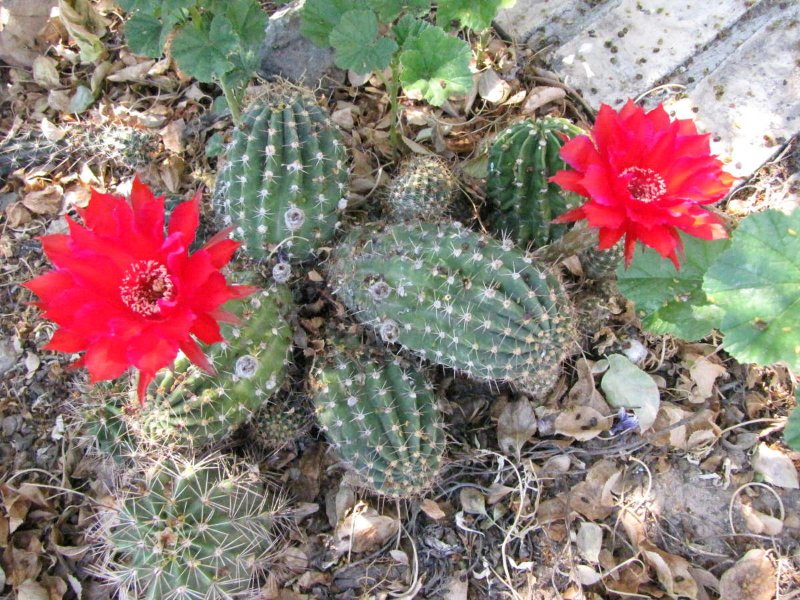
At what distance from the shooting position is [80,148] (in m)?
2.92

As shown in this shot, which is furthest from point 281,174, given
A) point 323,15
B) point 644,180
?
point 644,180

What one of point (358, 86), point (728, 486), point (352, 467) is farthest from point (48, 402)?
point (728, 486)

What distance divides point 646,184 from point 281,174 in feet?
3.70

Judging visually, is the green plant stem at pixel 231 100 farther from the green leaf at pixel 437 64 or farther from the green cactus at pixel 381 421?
the green cactus at pixel 381 421

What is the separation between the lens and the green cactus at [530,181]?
2240 mm

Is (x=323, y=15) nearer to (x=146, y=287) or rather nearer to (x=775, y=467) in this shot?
(x=146, y=287)

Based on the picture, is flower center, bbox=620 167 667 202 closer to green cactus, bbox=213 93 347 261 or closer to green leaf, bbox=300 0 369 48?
green cactus, bbox=213 93 347 261

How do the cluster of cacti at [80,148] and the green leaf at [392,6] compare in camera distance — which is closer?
the green leaf at [392,6]

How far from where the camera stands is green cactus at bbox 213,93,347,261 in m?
2.19

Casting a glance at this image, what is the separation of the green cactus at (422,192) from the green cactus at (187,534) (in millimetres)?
1044

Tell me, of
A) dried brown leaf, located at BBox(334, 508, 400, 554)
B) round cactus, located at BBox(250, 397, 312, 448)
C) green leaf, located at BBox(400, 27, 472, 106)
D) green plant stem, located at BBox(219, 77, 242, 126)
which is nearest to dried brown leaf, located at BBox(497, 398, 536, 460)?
dried brown leaf, located at BBox(334, 508, 400, 554)

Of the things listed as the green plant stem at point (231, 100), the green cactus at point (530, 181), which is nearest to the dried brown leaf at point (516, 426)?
the green cactus at point (530, 181)

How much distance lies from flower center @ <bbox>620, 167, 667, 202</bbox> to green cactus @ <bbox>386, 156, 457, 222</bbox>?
27.0 inches

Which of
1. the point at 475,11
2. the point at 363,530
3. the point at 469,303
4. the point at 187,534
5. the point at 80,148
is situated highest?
the point at 475,11
